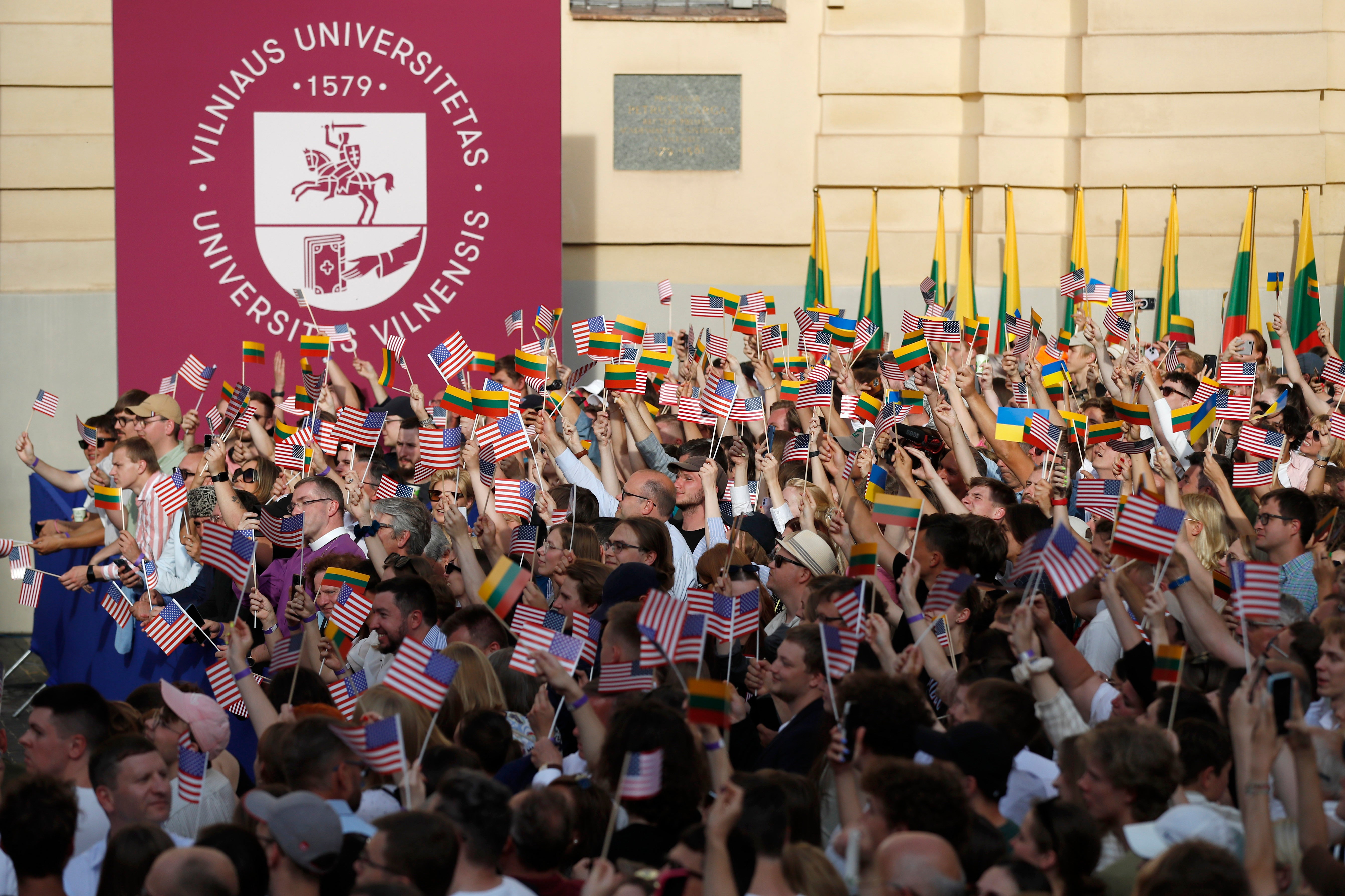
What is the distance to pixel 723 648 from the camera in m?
5.63

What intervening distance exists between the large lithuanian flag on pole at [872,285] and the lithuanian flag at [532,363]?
5585 millimetres

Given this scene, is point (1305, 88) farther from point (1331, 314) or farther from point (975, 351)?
point (975, 351)

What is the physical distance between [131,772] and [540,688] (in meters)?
1.31

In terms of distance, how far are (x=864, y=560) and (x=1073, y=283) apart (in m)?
7.33

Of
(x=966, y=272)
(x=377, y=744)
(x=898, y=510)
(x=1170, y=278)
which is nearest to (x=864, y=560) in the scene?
(x=898, y=510)

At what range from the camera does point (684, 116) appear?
1508cm

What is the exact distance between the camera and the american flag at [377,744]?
4.05 meters

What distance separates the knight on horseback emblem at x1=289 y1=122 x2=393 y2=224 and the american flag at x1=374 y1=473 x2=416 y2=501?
324 centimetres

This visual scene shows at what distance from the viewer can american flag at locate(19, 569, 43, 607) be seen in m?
7.81

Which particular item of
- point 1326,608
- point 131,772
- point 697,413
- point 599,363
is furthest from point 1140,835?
point 599,363

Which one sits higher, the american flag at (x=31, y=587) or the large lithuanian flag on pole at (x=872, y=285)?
the large lithuanian flag on pole at (x=872, y=285)

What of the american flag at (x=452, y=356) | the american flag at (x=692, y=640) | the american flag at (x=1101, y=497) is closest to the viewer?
the american flag at (x=692, y=640)

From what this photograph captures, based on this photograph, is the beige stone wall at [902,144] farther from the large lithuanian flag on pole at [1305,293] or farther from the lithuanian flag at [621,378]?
the lithuanian flag at [621,378]

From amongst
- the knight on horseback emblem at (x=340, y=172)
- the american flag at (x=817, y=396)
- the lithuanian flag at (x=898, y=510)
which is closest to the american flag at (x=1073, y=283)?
the american flag at (x=817, y=396)
